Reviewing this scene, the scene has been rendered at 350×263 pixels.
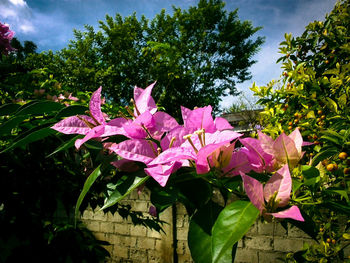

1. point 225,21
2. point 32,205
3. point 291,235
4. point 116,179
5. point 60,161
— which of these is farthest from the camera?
point 225,21

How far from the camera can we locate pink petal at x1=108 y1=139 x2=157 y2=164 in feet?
1.20

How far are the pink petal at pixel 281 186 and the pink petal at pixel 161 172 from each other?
5.5 inches

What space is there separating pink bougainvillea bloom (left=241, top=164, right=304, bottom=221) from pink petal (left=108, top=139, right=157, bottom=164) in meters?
0.16

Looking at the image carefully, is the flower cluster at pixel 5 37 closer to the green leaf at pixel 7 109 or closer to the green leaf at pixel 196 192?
the green leaf at pixel 7 109

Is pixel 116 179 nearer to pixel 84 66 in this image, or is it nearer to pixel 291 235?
pixel 291 235

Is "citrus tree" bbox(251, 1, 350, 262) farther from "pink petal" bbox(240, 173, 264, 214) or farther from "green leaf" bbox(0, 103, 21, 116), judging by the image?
"green leaf" bbox(0, 103, 21, 116)

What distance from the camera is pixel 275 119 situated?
1838mm

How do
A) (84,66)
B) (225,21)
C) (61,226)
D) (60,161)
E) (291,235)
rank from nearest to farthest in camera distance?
(60,161) → (61,226) → (291,235) → (84,66) → (225,21)

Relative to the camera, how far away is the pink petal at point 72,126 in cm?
44

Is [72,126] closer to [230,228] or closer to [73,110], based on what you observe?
[73,110]

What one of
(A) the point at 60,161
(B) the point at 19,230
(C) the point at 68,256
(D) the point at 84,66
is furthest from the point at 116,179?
(D) the point at 84,66

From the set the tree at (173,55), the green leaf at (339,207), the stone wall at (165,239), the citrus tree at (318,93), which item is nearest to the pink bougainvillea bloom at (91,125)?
the green leaf at (339,207)

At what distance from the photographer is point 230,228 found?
277mm

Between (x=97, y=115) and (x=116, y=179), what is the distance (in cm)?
14
